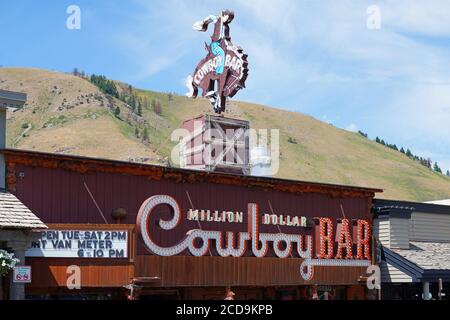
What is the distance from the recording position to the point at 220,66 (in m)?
34.0

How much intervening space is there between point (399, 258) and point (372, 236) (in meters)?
1.58

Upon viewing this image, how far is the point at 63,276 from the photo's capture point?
24.6 metres

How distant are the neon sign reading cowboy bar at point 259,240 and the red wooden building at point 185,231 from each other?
43 millimetres

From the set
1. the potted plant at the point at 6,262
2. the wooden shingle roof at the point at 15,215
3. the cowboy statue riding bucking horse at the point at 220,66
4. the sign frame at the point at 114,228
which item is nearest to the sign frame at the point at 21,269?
the potted plant at the point at 6,262

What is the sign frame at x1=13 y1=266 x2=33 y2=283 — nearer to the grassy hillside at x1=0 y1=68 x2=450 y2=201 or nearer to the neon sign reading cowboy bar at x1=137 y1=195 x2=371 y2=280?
the neon sign reading cowboy bar at x1=137 y1=195 x2=371 y2=280

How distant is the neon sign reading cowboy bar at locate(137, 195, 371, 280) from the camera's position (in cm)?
2751

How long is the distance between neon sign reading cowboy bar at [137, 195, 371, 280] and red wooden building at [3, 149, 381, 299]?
1.7 inches

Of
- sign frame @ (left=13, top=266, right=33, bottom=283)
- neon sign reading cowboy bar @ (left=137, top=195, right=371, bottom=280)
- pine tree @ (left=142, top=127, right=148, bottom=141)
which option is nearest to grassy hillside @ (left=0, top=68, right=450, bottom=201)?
pine tree @ (left=142, top=127, right=148, bottom=141)

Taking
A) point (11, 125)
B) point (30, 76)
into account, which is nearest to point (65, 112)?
point (11, 125)

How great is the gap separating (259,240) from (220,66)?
8.15m

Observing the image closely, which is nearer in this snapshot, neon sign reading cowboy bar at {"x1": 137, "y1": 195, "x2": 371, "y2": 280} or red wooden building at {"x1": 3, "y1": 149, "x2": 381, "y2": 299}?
red wooden building at {"x1": 3, "y1": 149, "x2": 381, "y2": 299}

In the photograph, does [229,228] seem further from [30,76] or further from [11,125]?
[30,76]

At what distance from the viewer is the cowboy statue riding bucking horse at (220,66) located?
33.2m

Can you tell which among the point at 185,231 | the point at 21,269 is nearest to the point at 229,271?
the point at 185,231
